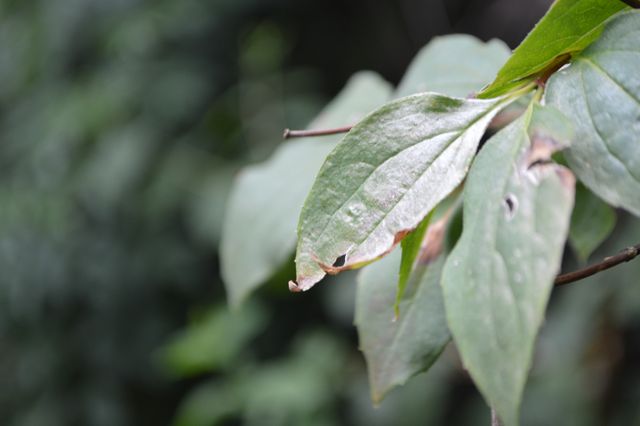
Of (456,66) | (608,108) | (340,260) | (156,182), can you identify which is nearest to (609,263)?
(608,108)

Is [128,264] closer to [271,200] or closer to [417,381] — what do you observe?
[417,381]

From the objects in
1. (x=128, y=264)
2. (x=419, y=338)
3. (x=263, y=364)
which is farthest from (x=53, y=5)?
(x=419, y=338)

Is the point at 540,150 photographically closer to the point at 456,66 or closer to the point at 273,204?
the point at 456,66

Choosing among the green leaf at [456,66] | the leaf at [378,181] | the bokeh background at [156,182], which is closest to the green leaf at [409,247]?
the leaf at [378,181]

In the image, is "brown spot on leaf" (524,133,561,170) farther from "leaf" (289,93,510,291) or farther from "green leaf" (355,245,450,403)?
"green leaf" (355,245,450,403)

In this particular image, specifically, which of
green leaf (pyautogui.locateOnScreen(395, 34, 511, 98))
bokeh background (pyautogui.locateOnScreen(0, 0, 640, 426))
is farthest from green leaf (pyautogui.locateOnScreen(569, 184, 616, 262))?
bokeh background (pyautogui.locateOnScreen(0, 0, 640, 426))

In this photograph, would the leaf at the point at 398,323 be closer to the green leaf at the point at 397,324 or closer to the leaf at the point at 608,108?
the green leaf at the point at 397,324
